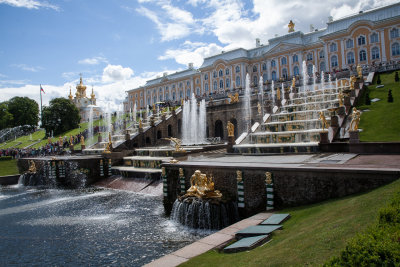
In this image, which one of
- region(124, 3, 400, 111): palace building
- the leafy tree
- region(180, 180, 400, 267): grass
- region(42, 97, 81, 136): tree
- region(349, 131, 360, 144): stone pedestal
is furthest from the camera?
the leafy tree

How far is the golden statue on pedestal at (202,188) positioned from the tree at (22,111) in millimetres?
79991

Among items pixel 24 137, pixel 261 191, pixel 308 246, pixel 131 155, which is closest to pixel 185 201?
pixel 261 191

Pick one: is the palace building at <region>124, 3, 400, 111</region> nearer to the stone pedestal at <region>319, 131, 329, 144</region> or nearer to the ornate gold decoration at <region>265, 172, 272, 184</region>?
the stone pedestal at <region>319, 131, 329, 144</region>

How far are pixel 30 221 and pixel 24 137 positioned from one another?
64.5 metres

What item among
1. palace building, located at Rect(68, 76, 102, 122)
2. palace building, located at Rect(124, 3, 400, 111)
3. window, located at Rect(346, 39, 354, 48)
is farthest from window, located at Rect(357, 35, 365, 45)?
palace building, located at Rect(68, 76, 102, 122)

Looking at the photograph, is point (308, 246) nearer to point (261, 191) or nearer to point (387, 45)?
point (261, 191)

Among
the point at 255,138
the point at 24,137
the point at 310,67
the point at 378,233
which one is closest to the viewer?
the point at 378,233

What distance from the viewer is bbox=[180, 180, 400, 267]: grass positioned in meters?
5.17

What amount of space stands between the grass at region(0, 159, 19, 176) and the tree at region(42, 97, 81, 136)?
82.4ft

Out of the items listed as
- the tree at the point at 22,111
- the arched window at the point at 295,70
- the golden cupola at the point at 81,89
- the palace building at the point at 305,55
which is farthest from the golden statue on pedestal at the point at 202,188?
the golden cupola at the point at 81,89

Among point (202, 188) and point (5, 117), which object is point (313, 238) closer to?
point (202, 188)

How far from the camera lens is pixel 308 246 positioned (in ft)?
18.1

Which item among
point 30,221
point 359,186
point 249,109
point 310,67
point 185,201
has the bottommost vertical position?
point 30,221

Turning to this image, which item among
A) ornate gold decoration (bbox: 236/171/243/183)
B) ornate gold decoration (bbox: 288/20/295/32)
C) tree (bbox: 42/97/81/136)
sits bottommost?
ornate gold decoration (bbox: 236/171/243/183)
